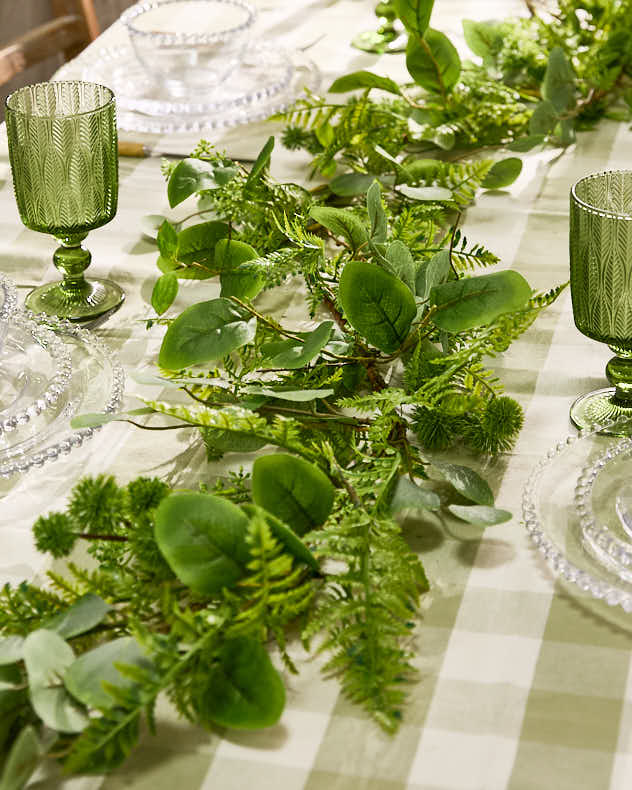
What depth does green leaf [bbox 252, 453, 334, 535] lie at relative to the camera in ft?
1.96

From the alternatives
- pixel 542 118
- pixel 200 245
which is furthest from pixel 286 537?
pixel 542 118

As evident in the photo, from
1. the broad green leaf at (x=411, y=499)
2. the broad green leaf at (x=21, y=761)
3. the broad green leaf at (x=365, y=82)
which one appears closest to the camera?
the broad green leaf at (x=21, y=761)

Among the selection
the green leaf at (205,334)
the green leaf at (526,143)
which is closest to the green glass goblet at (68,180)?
the green leaf at (205,334)

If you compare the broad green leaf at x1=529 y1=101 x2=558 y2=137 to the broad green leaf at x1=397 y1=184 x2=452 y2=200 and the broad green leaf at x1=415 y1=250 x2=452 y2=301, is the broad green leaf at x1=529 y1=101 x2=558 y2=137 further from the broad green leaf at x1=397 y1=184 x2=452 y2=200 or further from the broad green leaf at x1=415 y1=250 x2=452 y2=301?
the broad green leaf at x1=415 y1=250 x2=452 y2=301

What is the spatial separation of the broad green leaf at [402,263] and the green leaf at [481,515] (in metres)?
0.17

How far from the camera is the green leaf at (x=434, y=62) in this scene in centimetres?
113

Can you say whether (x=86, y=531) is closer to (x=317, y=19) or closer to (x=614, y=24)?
(x=614, y=24)

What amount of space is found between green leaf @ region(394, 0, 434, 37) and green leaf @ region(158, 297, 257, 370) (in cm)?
48

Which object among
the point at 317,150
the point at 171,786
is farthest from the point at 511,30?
the point at 171,786

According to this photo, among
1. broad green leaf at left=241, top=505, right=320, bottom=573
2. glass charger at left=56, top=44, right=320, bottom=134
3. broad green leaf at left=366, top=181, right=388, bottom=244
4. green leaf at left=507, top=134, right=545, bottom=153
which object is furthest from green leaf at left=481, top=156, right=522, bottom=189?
broad green leaf at left=241, top=505, right=320, bottom=573

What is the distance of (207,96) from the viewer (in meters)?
1.32

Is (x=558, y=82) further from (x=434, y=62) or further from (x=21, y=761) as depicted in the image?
(x=21, y=761)

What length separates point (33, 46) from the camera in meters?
1.67

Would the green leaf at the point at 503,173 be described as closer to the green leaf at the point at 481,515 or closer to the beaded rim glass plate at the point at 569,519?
the beaded rim glass plate at the point at 569,519
